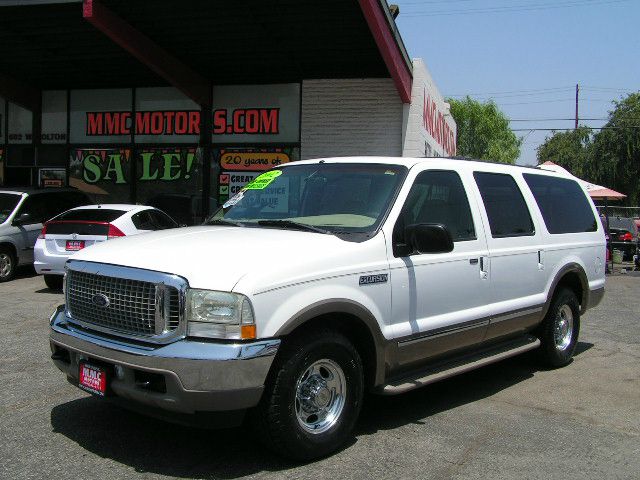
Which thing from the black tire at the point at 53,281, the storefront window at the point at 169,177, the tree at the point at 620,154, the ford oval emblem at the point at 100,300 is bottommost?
the black tire at the point at 53,281

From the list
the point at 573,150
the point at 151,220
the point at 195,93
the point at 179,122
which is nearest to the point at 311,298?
the point at 151,220

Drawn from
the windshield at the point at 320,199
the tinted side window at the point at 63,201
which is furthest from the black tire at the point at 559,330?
the tinted side window at the point at 63,201

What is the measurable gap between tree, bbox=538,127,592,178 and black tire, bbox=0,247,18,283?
40238 mm

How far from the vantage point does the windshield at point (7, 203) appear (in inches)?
500

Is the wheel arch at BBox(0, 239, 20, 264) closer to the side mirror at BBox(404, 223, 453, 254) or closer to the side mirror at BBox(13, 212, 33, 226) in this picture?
the side mirror at BBox(13, 212, 33, 226)

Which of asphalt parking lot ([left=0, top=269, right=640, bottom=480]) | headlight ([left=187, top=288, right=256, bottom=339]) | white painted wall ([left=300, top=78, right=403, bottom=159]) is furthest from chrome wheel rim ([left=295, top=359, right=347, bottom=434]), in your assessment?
white painted wall ([left=300, top=78, right=403, bottom=159])

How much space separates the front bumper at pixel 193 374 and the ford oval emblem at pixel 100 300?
319mm

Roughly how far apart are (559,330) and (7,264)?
10.0m

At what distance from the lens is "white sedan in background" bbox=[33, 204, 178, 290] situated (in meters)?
10.7

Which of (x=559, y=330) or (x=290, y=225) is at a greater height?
(x=290, y=225)

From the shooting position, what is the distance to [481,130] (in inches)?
2405

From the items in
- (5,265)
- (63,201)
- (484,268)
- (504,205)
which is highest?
(504,205)

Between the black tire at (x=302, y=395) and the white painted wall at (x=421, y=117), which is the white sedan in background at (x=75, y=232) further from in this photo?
the black tire at (x=302, y=395)

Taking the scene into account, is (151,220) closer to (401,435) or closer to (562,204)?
(562,204)
